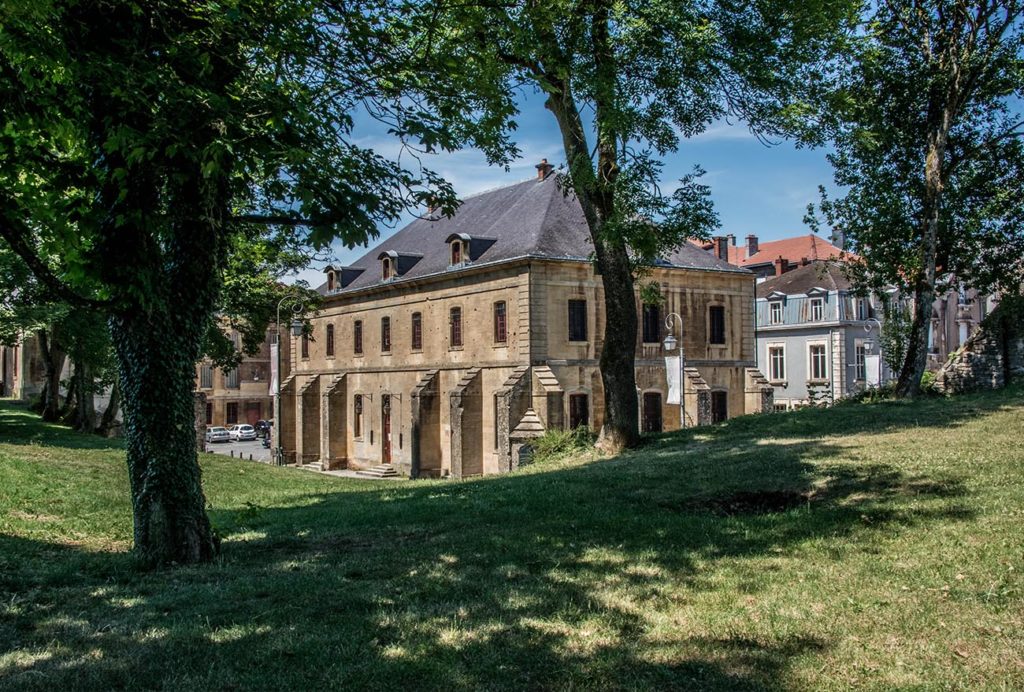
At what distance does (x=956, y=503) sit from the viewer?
26.6 feet

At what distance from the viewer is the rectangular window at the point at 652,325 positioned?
110ft

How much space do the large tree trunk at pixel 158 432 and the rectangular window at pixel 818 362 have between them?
46.4 meters

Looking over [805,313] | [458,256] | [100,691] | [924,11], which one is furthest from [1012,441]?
[805,313]

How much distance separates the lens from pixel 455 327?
3538 cm

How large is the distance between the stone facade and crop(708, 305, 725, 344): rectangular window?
1336 cm

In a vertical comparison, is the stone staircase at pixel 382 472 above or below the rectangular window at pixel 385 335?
below

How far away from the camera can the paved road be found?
5222 cm

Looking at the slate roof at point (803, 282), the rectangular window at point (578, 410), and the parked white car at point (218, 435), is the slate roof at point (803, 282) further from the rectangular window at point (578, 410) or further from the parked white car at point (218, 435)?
the parked white car at point (218, 435)

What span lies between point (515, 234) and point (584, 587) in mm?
27905

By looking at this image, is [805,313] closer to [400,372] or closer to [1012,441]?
[400,372]

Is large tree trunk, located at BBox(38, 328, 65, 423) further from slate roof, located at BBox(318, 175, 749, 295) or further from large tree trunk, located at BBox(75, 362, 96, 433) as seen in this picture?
slate roof, located at BBox(318, 175, 749, 295)

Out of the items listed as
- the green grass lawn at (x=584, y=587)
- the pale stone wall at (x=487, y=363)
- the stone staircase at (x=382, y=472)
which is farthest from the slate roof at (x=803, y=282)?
the green grass lawn at (x=584, y=587)

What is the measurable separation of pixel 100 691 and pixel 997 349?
2258 cm

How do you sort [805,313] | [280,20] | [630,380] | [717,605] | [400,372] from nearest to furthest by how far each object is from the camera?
[717,605]
[280,20]
[630,380]
[400,372]
[805,313]
